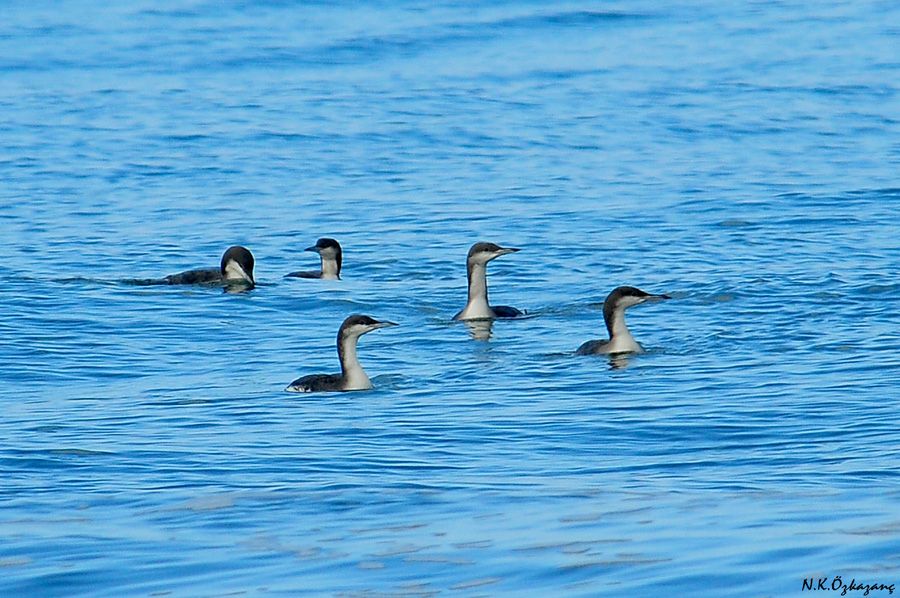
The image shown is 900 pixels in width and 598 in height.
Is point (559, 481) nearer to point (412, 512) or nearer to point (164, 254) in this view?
point (412, 512)

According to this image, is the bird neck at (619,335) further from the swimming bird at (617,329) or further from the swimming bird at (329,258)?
the swimming bird at (329,258)

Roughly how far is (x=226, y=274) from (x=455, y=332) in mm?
3639

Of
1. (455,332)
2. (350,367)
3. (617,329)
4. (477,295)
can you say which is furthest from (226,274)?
(617,329)

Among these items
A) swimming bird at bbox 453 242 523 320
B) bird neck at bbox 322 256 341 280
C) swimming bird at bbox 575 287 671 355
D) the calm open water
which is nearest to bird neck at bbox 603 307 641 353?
swimming bird at bbox 575 287 671 355

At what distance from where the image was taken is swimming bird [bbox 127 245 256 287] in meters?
21.0

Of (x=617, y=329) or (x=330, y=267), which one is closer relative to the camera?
(x=617, y=329)

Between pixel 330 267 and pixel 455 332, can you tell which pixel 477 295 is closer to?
pixel 455 332

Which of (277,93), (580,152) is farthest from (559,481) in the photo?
(277,93)

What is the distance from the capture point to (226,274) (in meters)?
21.1

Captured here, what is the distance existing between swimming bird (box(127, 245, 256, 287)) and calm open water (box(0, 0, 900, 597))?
1.04 feet

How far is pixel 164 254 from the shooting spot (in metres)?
23.9

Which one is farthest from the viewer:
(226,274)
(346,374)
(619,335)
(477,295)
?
(226,274)

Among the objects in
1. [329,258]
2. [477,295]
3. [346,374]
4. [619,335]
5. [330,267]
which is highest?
[329,258]

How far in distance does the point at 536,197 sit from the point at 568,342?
10173mm
